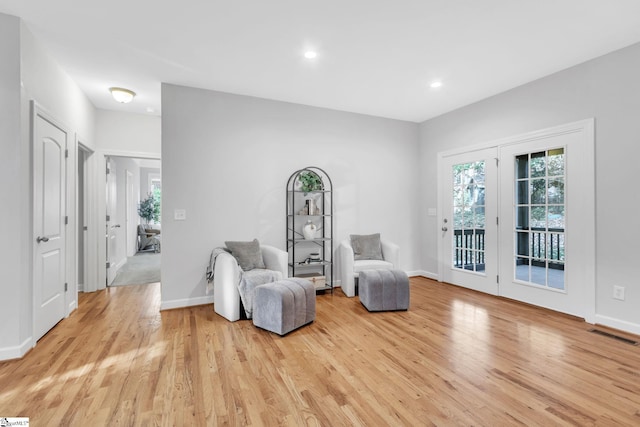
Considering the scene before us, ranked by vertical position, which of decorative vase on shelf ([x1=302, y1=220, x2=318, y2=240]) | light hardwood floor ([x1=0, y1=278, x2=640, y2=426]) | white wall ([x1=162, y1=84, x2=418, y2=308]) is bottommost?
light hardwood floor ([x1=0, y1=278, x2=640, y2=426])

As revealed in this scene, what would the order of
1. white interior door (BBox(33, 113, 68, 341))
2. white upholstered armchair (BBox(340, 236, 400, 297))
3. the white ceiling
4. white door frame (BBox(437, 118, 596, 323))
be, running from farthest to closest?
white upholstered armchair (BBox(340, 236, 400, 297)) → white door frame (BBox(437, 118, 596, 323)) → white interior door (BBox(33, 113, 68, 341)) → the white ceiling

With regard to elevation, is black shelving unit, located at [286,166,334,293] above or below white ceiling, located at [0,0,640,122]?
below

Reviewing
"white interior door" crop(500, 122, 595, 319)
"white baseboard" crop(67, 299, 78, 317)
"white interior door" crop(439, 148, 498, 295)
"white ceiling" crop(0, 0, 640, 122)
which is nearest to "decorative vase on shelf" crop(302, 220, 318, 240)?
"white ceiling" crop(0, 0, 640, 122)

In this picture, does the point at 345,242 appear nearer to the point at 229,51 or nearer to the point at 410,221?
the point at 410,221

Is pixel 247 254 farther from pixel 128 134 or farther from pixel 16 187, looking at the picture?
pixel 128 134

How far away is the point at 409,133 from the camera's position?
5410mm

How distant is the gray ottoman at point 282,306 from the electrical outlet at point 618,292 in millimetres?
2982

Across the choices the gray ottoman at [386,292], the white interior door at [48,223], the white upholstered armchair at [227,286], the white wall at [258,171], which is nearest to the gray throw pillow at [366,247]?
the white wall at [258,171]

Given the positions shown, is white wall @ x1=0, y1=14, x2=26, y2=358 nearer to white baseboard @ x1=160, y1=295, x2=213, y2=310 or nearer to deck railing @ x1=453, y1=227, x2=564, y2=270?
white baseboard @ x1=160, y1=295, x2=213, y2=310

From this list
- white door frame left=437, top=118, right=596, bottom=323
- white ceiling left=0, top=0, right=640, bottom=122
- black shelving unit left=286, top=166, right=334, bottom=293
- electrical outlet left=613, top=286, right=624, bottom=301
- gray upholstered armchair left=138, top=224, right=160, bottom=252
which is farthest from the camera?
gray upholstered armchair left=138, top=224, right=160, bottom=252

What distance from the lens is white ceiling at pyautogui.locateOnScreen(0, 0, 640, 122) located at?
7.86 feet

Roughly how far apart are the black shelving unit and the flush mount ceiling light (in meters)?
2.28

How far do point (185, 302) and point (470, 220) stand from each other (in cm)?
407

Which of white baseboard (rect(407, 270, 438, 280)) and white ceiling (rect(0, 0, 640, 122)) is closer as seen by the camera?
white ceiling (rect(0, 0, 640, 122))
